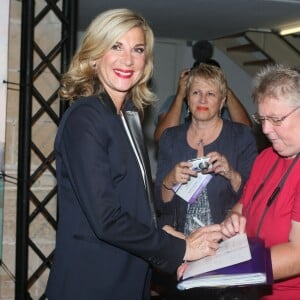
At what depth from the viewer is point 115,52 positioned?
172 centimetres

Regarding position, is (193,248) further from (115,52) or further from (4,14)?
(4,14)

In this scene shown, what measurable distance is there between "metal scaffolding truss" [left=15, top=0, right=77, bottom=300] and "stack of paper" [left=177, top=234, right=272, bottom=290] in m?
1.40

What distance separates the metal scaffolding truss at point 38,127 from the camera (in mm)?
2777

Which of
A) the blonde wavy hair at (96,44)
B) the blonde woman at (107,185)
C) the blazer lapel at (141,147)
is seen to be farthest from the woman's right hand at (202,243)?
the blonde wavy hair at (96,44)

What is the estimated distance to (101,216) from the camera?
1544mm

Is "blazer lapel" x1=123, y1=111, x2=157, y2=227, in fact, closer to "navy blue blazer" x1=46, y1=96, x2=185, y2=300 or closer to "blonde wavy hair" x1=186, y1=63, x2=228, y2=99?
"navy blue blazer" x1=46, y1=96, x2=185, y2=300

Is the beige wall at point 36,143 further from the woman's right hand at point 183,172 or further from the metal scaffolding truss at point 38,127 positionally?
the woman's right hand at point 183,172

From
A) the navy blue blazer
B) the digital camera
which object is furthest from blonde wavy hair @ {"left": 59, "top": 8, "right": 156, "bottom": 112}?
the digital camera

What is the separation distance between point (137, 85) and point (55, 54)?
3.73ft

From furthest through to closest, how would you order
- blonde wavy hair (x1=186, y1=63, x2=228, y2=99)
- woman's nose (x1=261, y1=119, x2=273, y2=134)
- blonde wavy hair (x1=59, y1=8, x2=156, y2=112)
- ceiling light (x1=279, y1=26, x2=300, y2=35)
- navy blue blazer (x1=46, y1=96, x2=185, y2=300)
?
1. ceiling light (x1=279, y1=26, x2=300, y2=35)
2. blonde wavy hair (x1=186, y1=63, x2=228, y2=99)
3. woman's nose (x1=261, y1=119, x2=273, y2=134)
4. blonde wavy hair (x1=59, y1=8, x2=156, y2=112)
5. navy blue blazer (x1=46, y1=96, x2=185, y2=300)

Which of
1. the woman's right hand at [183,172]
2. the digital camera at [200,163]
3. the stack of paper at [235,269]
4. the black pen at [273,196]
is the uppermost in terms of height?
the black pen at [273,196]

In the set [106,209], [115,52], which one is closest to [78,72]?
[115,52]

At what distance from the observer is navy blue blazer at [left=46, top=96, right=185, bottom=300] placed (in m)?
1.55

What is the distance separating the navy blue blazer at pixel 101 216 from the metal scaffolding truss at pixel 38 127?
3.90 ft
